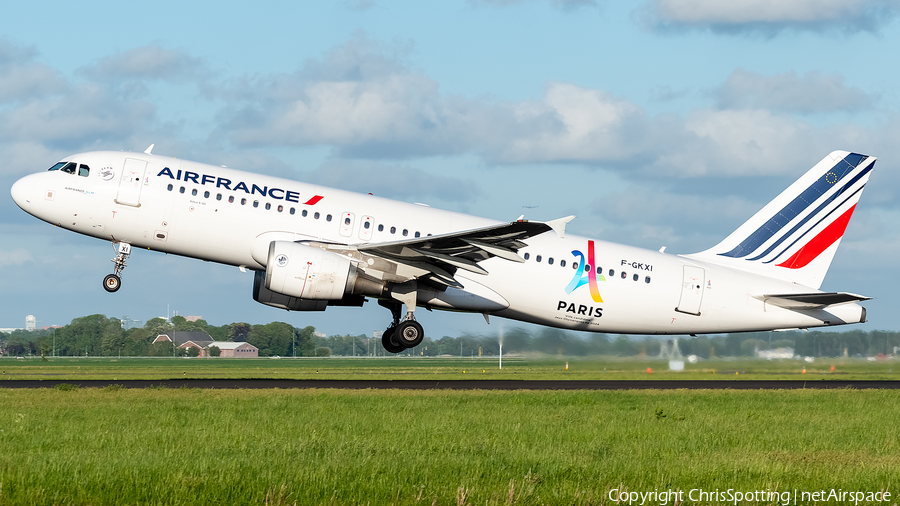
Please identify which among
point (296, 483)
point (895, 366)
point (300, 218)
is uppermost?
point (300, 218)

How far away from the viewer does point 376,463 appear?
42.8ft

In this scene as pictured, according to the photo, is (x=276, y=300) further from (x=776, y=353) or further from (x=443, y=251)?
(x=776, y=353)

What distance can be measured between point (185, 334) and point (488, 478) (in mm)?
140662

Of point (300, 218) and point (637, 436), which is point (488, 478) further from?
point (300, 218)

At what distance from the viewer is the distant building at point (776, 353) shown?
3971 centimetres

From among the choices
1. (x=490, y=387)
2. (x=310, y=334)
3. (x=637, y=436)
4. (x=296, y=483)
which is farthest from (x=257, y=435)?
(x=310, y=334)

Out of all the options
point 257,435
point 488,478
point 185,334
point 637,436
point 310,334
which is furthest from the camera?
point 185,334

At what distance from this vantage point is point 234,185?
89.0 ft

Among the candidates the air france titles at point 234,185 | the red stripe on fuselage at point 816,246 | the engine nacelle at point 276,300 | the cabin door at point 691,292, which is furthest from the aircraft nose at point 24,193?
the red stripe on fuselage at point 816,246

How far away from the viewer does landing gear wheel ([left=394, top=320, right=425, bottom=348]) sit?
2933cm

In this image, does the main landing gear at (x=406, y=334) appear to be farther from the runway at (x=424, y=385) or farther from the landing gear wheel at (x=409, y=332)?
the runway at (x=424, y=385)

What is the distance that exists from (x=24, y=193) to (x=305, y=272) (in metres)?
9.17

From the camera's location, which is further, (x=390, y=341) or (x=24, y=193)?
(x=390, y=341)

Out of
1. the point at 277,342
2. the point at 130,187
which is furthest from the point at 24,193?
the point at 277,342
